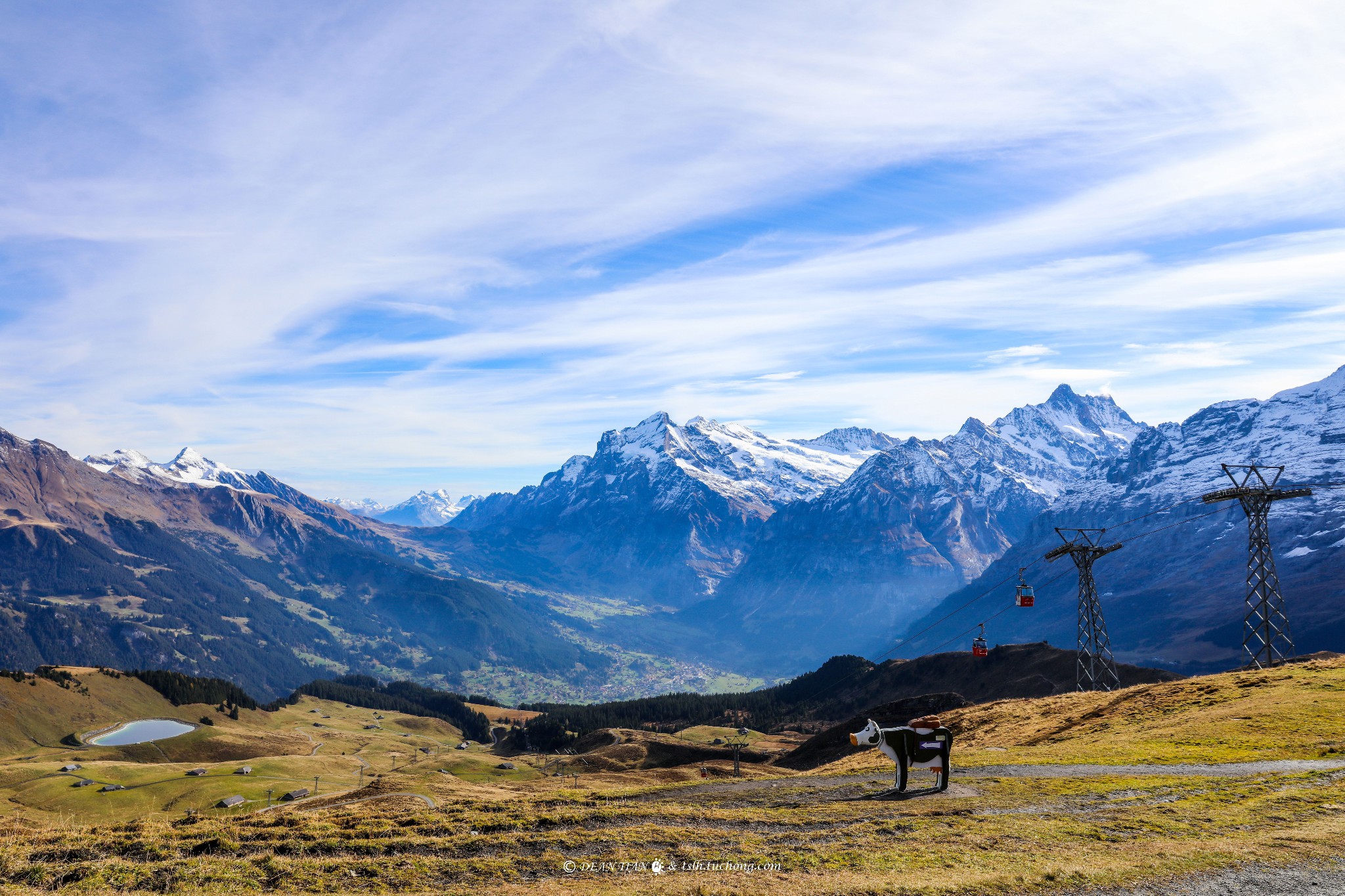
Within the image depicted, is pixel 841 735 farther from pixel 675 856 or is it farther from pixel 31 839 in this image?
pixel 31 839

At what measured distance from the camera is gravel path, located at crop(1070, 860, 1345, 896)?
2520 centimetres

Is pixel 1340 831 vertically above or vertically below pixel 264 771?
above

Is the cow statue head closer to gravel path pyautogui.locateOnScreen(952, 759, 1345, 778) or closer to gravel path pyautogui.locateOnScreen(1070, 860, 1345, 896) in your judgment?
gravel path pyautogui.locateOnScreen(952, 759, 1345, 778)

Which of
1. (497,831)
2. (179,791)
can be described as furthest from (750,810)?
(179,791)

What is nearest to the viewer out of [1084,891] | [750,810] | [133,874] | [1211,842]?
[1084,891]

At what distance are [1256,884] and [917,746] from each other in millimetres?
16065

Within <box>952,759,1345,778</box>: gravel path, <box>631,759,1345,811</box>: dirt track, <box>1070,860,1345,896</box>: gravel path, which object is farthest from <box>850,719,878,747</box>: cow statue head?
<box>1070,860,1345,896</box>: gravel path

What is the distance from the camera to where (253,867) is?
93.4 ft

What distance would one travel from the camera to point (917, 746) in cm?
4050

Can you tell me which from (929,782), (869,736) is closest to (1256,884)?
(869,736)

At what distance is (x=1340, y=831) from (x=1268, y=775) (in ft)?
34.5

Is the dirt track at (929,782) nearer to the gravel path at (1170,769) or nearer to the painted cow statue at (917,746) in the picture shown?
the gravel path at (1170,769)

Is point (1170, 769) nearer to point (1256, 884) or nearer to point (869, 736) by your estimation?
point (869, 736)

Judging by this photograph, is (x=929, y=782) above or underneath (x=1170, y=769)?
above
